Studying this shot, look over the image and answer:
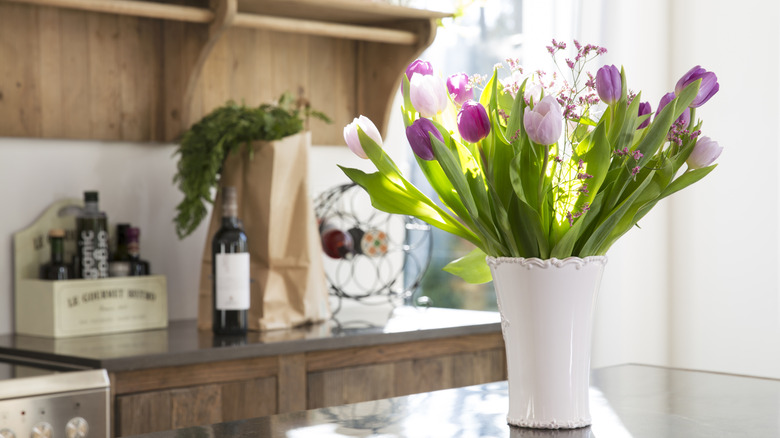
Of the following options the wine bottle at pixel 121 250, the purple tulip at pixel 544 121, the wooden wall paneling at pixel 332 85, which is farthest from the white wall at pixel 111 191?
the purple tulip at pixel 544 121

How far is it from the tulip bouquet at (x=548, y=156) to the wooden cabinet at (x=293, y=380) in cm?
98

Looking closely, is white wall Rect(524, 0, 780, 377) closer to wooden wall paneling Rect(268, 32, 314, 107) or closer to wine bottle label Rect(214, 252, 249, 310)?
wooden wall paneling Rect(268, 32, 314, 107)

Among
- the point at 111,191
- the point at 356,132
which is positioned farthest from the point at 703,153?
the point at 111,191

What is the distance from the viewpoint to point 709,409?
1.34 m

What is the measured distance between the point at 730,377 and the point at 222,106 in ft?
5.29

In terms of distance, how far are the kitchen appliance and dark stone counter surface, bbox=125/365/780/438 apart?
69 centimetres

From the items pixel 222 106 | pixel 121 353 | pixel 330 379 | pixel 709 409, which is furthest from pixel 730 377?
pixel 222 106

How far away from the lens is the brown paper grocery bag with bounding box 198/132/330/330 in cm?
245

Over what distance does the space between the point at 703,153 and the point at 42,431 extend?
4.23ft

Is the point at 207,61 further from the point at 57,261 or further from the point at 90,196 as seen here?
the point at 57,261

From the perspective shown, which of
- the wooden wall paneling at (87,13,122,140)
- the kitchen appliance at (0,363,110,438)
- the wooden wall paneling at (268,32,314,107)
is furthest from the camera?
the wooden wall paneling at (268,32,314,107)

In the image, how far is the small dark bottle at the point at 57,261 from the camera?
2330 mm

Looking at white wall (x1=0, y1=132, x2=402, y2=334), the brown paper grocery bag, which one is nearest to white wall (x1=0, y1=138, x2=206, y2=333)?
white wall (x1=0, y1=132, x2=402, y2=334)

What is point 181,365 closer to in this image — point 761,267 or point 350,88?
point 350,88
